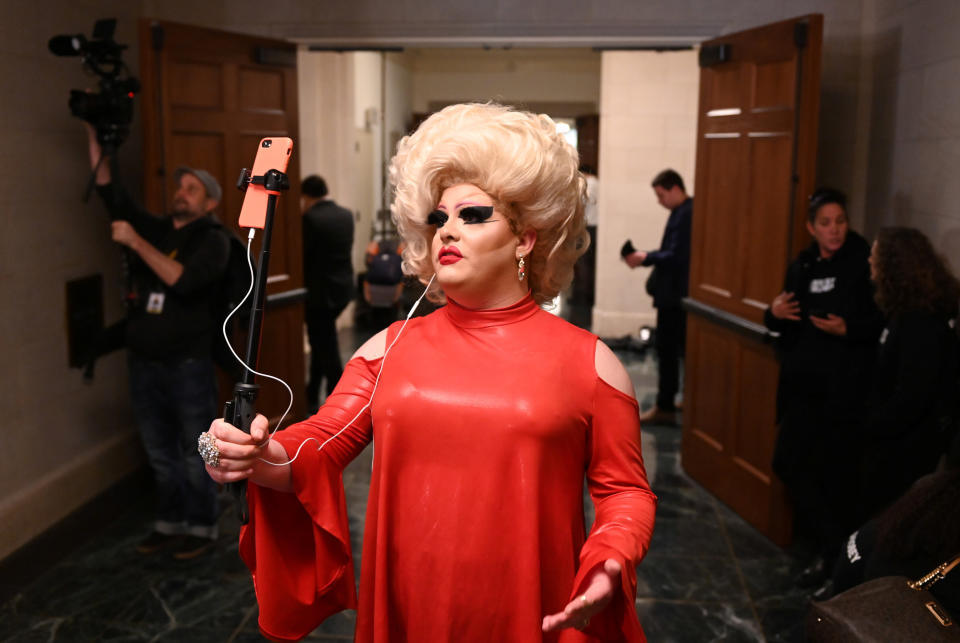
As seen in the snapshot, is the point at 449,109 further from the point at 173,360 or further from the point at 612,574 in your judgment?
the point at 173,360

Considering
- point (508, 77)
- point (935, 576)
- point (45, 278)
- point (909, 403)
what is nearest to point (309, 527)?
point (935, 576)

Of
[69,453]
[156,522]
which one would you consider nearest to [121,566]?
[156,522]

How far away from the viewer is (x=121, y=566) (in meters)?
3.73

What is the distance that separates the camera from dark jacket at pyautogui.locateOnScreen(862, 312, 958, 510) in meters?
3.02

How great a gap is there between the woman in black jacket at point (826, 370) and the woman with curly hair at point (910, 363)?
24 centimetres

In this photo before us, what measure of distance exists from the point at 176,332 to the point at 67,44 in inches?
46.3

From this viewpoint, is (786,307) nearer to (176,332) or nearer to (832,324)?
(832,324)

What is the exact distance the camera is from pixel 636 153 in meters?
8.18

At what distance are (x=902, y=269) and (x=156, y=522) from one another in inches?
123

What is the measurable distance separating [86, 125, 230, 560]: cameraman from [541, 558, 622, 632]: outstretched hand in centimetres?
258

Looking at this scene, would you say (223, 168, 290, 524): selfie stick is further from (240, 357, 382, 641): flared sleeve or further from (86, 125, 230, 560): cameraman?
(86, 125, 230, 560): cameraman

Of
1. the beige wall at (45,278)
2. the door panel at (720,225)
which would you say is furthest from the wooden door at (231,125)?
the door panel at (720,225)

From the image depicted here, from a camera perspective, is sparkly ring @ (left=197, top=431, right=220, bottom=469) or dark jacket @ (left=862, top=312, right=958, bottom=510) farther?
dark jacket @ (left=862, top=312, right=958, bottom=510)

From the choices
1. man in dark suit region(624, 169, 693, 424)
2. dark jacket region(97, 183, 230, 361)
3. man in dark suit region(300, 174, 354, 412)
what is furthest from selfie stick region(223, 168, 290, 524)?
man in dark suit region(624, 169, 693, 424)
